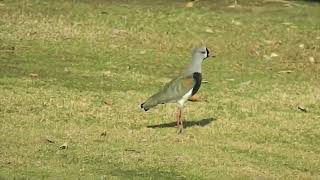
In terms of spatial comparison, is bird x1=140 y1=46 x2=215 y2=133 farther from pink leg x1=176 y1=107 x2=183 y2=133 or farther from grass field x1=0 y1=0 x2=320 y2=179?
grass field x1=0 y1=0 x2=320 y2=179

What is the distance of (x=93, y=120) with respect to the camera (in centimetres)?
1192

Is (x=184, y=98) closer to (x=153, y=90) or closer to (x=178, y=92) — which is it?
(x=178, y=92)

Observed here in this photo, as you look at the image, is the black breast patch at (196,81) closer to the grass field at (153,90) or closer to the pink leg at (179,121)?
the pink leg at (179,121)

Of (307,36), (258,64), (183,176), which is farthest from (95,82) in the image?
(307,36)

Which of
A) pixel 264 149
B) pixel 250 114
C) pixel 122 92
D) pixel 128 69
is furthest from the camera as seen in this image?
pixel 128 69

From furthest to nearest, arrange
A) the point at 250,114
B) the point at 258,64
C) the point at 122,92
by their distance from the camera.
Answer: the point at 258,64 < the point at 122,92 < the point at 250,114

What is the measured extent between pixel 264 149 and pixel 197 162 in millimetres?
1467

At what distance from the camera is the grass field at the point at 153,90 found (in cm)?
997

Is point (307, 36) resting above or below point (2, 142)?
below

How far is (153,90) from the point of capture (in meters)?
14.5

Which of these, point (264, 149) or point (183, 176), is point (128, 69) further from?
point (183, 176)

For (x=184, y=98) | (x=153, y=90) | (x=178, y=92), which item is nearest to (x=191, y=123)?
(x=184, y=98)

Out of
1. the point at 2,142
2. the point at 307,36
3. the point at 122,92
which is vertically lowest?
the point at 307,36

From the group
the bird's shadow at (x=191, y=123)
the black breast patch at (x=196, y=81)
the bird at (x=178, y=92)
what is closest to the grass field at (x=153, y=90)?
the bird's shadow at (x=191, y=123)
